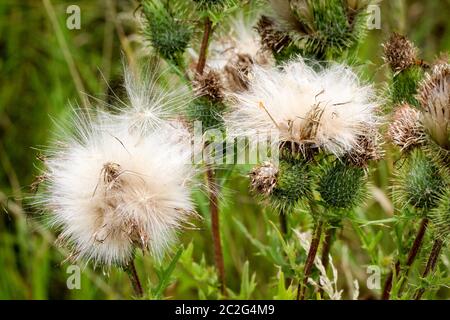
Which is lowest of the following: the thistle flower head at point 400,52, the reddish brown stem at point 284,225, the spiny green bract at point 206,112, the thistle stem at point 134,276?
the thistle stem at point 134,276

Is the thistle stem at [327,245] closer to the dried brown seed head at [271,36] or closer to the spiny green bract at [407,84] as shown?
the spiny green bract at [407,84]

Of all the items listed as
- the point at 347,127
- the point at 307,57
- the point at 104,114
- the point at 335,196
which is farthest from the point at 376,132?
the point at 104,114

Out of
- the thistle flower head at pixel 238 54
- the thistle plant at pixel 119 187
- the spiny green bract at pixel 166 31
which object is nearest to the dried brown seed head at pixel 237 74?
the thistle flower head at pixel 238 54

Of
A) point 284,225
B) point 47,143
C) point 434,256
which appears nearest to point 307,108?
point 434,256

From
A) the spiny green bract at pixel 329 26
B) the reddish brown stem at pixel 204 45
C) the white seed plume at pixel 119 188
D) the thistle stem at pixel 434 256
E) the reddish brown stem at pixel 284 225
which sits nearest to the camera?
the white seed plume at pixel 119 188

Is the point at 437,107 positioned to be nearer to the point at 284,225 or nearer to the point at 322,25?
the point at 322,25
